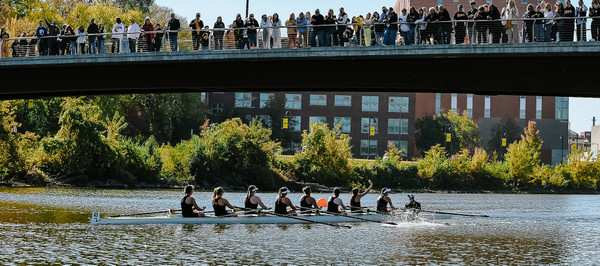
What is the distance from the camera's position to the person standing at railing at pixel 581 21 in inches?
1139

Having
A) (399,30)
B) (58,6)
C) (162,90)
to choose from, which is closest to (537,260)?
(399,30)

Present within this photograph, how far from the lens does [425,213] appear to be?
1475 inches

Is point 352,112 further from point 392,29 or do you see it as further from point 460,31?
point 460,31

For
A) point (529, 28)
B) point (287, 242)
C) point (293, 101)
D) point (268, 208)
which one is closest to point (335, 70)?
point (268, 208)

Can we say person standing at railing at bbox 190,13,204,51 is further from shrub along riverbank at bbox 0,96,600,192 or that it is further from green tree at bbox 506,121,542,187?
green tree at bbox 506,121,542,187

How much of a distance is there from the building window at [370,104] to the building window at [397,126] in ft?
9.56

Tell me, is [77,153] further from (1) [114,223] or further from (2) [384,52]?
(2) [384,52]

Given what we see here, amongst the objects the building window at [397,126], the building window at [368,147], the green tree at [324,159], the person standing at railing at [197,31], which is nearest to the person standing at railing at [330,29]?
the person standing at railing at [197,31]

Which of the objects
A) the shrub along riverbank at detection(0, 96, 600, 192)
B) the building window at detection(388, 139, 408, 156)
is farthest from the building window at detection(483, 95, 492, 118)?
the shrub along riverbank at detection(0, 96, 600, 192)

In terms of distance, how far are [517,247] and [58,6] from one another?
73073mm

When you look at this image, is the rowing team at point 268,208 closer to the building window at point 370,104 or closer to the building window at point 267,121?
the building window at point 267,121

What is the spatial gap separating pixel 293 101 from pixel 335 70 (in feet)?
276

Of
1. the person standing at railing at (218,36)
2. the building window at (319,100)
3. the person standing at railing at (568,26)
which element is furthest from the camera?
the building window at (319,100)

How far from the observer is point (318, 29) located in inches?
1281
